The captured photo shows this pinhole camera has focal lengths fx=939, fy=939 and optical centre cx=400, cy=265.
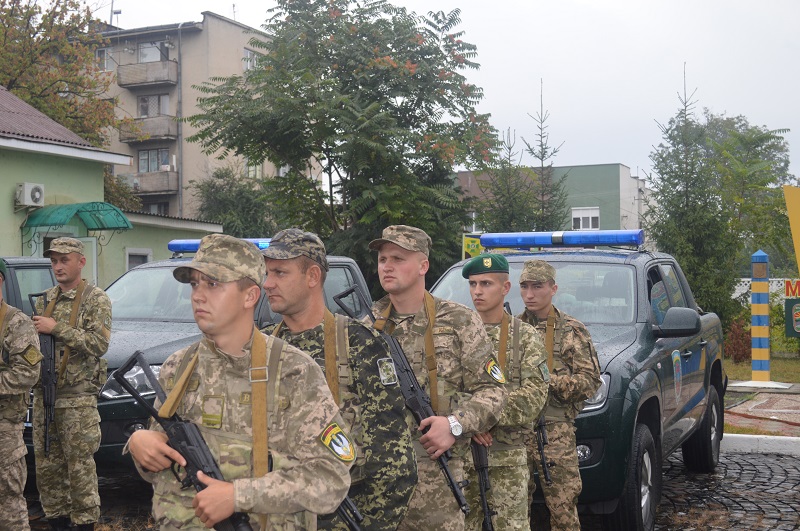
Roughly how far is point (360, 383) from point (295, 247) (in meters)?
0.54

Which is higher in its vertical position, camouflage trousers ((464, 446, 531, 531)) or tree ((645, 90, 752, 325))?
tree ((645, 90, 752, 325))

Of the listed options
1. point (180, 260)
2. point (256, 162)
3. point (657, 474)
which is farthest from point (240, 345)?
point (256, 162)

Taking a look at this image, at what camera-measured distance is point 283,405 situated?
2576mm

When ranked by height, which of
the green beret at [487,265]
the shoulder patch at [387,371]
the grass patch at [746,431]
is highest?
the green beret at [487,265]

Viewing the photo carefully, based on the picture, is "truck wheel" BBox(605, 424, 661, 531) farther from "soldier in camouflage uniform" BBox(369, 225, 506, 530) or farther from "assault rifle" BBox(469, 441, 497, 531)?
"soldier in camouflage uniform" BBox(369, 225, 506, 530)

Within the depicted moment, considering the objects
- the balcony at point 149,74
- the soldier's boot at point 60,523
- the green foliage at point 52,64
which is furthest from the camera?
the balcony at point 149,74

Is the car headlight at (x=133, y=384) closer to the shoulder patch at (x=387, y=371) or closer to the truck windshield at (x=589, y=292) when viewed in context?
the truck windshield at (x=589, y=292)

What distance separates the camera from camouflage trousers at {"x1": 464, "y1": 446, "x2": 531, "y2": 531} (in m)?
4.31

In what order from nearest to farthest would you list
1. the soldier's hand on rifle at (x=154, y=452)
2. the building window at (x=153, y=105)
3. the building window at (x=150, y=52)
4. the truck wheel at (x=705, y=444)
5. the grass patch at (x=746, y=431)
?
the soldier's hand on rifle at (x=154, y=452) < the truck wheel at (x=705, y=444) < the grass patch at (x=746, y=431) < the building window at (x=150, y=52) < the building window at (x=153, y=105)

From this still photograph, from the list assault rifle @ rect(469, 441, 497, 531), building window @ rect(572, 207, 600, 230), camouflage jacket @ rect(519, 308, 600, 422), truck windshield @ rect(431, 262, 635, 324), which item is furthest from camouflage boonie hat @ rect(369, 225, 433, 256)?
building window @ rect(572, 207, 600, 230)

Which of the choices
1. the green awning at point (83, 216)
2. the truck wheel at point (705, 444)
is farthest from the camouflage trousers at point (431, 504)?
the green awning at point (83, 216)

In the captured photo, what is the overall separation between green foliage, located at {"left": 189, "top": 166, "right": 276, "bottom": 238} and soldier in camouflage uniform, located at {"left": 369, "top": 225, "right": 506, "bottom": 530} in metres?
30.4

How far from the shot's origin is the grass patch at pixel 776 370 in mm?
15930

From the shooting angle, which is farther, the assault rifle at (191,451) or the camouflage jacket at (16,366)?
the camouflage jacket at (16,366)
